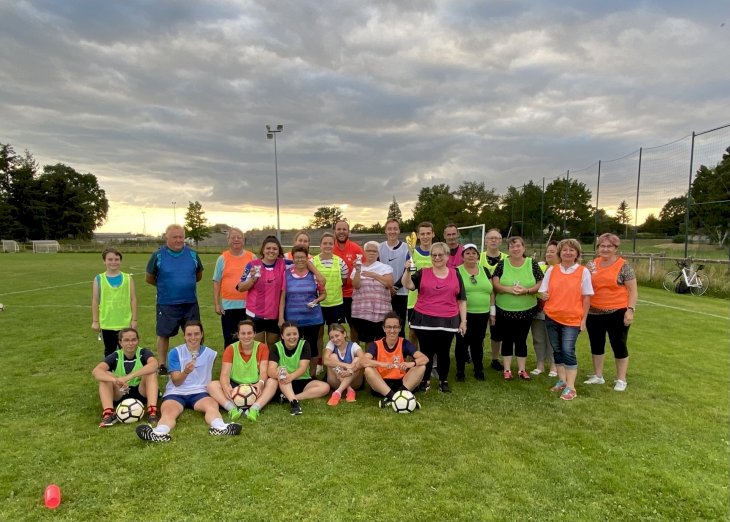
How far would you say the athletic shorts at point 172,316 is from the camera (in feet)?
17.1

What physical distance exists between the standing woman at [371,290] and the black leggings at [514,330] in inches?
56.9

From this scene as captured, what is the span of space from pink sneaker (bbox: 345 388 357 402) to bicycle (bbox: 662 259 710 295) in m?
13.7

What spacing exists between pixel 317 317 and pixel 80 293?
1216 centimetres

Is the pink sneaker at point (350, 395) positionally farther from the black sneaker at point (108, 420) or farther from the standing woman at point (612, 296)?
the standing woman at point (612, 296)

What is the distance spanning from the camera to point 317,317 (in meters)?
5.00

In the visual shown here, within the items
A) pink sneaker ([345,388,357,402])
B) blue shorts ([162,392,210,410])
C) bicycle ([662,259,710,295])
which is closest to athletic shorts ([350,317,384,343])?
pink sneaker ([345,388,357,402])

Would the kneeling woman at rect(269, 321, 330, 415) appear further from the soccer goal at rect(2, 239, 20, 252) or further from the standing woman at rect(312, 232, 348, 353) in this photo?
the soccer goal at rect(2, 239, 20, 252)

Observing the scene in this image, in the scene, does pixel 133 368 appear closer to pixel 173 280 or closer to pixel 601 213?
pixel 173 280

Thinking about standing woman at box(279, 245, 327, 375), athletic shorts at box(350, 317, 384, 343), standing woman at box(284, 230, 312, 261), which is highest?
standing woman at box(284, 230, 312, 261)

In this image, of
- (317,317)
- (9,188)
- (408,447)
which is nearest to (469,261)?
(317,317)

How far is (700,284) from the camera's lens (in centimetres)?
1353

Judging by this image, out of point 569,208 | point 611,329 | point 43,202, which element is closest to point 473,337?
point 611,329

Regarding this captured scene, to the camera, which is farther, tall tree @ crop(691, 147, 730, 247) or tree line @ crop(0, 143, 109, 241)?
tree line @ crop(0, 143, 109, 241)

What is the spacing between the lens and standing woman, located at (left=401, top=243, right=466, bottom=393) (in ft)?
15.8
